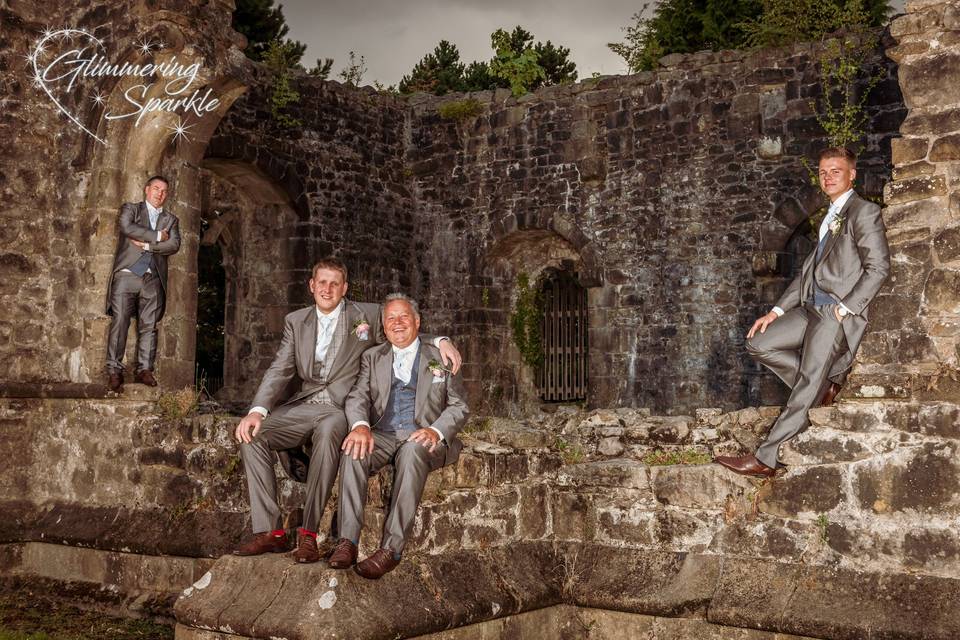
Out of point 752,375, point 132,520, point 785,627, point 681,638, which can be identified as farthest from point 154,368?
point 752,375

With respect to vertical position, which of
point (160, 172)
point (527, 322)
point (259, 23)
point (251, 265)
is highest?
point (259, 23)

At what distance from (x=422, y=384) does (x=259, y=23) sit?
1833 cm

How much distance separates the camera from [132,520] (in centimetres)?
761

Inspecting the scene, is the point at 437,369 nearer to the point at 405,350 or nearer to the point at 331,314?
the point at 405,350

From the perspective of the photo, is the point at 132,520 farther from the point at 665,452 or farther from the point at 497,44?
the point at 497,44

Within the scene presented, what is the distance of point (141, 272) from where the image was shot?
325 inches

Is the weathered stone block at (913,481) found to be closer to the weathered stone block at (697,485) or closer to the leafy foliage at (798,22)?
the weathered stone block at (697,485)

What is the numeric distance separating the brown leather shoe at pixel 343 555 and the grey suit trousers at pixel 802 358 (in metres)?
2.06

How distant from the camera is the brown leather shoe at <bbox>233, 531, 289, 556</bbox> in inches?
196

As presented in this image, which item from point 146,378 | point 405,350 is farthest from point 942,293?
point 146,378

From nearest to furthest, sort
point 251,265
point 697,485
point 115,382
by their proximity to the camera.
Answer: point 697,485, point 115,382, point 251,265

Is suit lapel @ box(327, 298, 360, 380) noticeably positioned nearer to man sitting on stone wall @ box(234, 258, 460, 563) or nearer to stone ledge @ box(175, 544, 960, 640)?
man sitting on stone wall @ box(234, 258, 460, 563)

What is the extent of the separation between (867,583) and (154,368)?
5.56 meters

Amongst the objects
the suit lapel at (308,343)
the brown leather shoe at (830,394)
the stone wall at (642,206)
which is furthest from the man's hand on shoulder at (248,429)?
the stone wall at (642,206)
